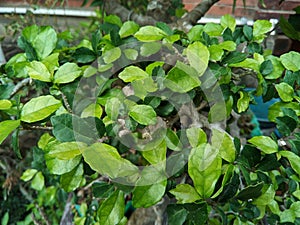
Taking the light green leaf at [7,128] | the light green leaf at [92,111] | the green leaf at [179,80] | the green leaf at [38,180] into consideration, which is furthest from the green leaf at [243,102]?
the green leaf at [38,180]

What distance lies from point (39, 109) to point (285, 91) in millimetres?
363

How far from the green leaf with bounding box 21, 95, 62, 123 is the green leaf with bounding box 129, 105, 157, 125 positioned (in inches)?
4.1

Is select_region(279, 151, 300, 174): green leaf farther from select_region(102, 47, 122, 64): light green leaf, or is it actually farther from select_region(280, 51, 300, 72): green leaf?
select_region(102, 47, 122, 64): light green leaf

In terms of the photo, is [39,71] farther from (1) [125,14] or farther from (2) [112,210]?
(1) [125,14]

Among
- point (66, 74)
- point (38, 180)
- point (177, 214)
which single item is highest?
point (66, 74)

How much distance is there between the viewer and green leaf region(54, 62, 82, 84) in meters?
0.55

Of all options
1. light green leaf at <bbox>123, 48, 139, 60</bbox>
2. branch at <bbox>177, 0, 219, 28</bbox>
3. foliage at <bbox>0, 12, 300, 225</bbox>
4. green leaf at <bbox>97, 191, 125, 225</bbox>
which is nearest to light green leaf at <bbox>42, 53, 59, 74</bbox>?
foliage at <bbox>0, 12, 300, 225</bbox>

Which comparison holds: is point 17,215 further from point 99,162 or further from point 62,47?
point 99,162

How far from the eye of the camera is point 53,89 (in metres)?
0.56

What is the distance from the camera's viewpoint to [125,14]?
35.7 inches

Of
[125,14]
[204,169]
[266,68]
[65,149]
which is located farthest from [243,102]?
[125,14]

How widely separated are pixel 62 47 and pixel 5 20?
1.16 m

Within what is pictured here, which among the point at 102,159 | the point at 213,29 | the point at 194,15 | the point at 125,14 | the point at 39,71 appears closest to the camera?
the point at 102,159

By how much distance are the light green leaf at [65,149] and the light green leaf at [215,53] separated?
0.77 ft
